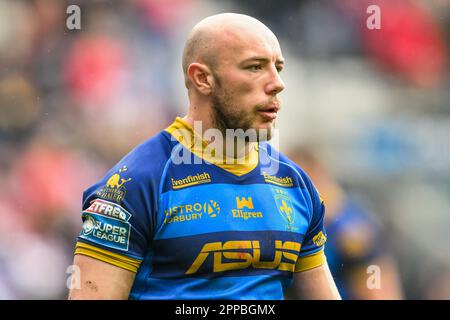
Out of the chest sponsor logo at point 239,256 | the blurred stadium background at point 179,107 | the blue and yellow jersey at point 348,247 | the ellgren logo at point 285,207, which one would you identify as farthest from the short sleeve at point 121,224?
the blurred stadium background at point 179,107

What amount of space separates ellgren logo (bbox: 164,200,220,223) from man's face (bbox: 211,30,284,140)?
1.33 ft

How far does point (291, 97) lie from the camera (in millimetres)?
7359

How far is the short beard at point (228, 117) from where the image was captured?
3.67 metres

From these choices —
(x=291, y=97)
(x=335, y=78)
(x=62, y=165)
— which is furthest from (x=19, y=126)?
(x=335, y=78)

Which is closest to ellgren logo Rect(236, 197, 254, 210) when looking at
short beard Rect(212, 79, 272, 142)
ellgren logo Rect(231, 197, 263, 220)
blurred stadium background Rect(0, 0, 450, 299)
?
ellgren logo Rect(231, 197, 263, 220)

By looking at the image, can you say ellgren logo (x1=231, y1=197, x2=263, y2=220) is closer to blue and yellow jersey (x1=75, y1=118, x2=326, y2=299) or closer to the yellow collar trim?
blue and yellow jersey (x1=75, y1=118, x2=326, y2=299)

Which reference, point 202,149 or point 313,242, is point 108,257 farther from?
point 313,242

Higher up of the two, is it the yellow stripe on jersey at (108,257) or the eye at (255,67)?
the eye at (255,67)

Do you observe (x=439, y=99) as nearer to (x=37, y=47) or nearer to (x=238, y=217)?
(x=37, y=47)

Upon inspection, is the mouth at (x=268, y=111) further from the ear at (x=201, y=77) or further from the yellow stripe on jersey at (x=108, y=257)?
the yellow stripe on jersey at (x=108, y=257)

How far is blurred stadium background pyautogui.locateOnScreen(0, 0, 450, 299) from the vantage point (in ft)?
22.3

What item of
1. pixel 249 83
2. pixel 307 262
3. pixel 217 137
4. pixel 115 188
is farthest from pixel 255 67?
pixel 307 262

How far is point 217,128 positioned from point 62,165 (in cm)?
344

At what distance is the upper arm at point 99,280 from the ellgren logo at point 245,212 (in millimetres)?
532
